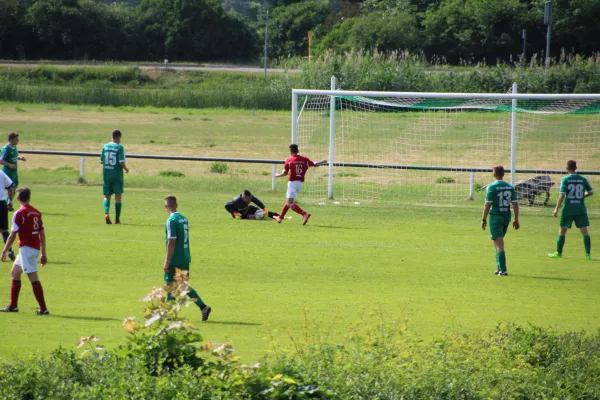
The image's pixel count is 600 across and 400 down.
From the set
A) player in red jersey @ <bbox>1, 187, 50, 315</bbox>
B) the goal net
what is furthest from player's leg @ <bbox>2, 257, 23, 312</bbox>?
the goal net

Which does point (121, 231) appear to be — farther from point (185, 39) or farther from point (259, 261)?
point (185, 39)

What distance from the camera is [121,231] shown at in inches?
770

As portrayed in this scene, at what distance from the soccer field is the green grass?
0.03 metres

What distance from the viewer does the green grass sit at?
11812 millimetres

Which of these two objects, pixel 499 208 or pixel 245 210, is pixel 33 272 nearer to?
pixel 499 208

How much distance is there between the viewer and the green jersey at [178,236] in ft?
39.4

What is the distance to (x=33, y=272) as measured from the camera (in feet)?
39.5

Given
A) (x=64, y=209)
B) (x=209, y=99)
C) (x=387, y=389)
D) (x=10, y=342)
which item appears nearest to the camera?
(x=387, y=389)

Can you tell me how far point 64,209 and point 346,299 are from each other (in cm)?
1190

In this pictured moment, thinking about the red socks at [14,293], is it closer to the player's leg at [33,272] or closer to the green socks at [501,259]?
the player's leg at [33,272]

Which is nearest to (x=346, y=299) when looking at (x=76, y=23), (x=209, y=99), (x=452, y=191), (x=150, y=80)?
(x=452, y=191)

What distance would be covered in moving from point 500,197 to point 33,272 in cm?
838

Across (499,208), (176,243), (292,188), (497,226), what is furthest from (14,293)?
(292,188)

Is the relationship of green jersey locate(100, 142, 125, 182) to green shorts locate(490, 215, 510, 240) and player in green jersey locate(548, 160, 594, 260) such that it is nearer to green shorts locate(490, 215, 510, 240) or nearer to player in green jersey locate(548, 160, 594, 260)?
green shorts locate(490, 215, 510, 240)
